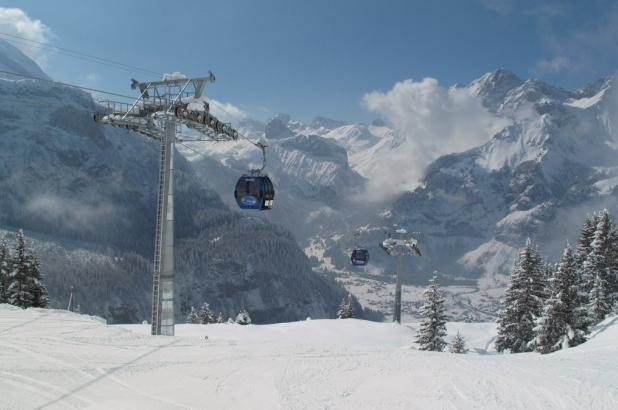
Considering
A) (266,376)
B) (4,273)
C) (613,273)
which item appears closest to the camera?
(266,376)

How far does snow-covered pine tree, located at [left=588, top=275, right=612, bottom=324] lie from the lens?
43.4 meters

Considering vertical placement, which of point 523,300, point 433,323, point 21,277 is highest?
point 21,277

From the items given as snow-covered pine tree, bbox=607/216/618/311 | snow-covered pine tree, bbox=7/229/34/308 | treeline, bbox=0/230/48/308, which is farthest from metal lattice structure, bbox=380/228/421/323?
snow-covered pine tree, bbox=7/229/34/308

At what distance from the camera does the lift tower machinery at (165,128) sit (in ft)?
85.2

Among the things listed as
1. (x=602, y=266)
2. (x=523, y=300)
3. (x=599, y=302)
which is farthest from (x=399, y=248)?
(x=599, y=302)

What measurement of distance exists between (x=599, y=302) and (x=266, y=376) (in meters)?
39.4

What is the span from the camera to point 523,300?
46.7 m

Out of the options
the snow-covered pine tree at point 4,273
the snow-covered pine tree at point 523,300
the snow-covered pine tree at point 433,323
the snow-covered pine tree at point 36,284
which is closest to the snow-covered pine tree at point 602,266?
the snow-covered pine tree at point 523,300

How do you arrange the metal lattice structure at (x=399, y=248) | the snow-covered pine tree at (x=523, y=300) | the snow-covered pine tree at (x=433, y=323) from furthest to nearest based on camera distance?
the metal lattice structure at (x=399, y=248) → the snow-covered pine tree at (x=523, y=300) → the snow-covered pine tree at (x=433, y=323)

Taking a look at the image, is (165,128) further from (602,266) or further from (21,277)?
(602,266)

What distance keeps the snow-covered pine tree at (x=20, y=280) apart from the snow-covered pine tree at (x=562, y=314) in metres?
45.8

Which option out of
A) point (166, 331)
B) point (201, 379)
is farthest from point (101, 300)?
point (201, 379)

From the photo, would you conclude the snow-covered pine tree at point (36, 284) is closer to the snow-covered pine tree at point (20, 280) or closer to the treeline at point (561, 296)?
the snow-covered pine tree at point (20, 280)

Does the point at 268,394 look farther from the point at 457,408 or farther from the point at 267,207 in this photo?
the point at 267,207
